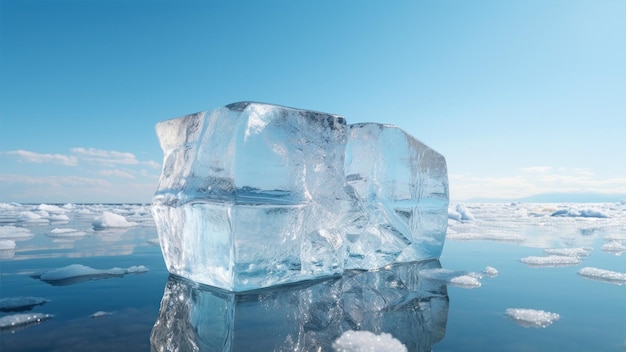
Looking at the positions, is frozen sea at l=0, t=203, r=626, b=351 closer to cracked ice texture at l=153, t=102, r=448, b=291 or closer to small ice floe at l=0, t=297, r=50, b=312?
small ice floe at l=0, t=297, r=50, b=312

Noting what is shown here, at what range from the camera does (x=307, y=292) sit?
2.17 meters

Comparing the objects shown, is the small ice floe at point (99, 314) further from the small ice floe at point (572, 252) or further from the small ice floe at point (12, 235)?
the small ice floe at point (572, 252)

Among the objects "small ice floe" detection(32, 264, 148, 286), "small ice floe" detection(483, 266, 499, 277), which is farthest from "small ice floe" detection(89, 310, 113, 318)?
"small ice floe" detection(483, 266, 499, 277)

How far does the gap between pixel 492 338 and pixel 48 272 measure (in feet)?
10.1

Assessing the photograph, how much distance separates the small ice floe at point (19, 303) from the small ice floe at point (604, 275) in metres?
3.92

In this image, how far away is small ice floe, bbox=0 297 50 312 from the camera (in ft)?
5.76

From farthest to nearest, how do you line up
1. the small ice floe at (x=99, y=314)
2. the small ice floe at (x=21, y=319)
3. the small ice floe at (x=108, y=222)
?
the small ice floe at (x=108, y=222)
the small ice floe at (x=99, y=314)
the small ice floe at (x=21, y=319)

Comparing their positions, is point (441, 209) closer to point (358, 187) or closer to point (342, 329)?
point (358, 187)

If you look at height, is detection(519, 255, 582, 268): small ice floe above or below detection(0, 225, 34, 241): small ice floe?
above

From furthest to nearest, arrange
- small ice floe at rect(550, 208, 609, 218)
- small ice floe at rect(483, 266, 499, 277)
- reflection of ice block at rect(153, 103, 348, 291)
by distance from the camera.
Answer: small ice floe at rect(550, 208, 609, 218)
small ice floe at rect(483, 266, 499, 277)
reflection of ice block at rect(153, 103, 348, 291)

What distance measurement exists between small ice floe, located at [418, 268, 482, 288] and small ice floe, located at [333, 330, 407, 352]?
1.30m

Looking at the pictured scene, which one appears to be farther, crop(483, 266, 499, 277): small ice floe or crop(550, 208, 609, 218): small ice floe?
crop(550, 208, 609, 218): small ice floe

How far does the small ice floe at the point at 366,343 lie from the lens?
4.13 ft

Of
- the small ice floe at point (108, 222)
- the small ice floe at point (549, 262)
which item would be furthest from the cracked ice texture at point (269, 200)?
the small ice floe at point (108, 222)
